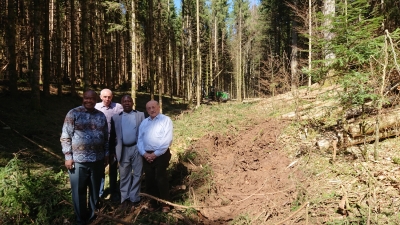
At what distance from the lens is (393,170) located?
4.31 m

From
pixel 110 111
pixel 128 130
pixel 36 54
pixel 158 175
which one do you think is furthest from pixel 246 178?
pixel 36 54

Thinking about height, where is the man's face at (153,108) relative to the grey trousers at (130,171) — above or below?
above

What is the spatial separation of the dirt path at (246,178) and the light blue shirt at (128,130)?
1.53 metres

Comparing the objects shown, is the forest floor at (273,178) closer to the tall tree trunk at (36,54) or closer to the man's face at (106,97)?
the man's face at (106,97)

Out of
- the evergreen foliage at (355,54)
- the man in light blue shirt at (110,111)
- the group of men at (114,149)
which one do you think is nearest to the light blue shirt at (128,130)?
the group of men at (114,149)

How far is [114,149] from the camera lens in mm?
4969

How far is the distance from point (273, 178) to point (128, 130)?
3.00m

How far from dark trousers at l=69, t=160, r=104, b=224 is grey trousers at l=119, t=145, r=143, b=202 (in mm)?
538

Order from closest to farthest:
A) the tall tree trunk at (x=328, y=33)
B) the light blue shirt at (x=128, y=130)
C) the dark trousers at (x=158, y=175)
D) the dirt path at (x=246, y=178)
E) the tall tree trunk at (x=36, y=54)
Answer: the dirt path at (x=246, y=178) → the dark trousers at (x=158, y=175) → the light blue shirt at (x=128, y=130) → the tall tree trunk at (x=328, y=33) → the tall tree trunk at (x=36, y=54)

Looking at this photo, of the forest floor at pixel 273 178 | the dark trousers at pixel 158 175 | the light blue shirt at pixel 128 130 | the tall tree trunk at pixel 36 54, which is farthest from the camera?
the tall tree trunk at pixel 36 54

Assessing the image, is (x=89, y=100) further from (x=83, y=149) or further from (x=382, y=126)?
(x=382, y=126)

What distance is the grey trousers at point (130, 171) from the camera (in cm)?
478

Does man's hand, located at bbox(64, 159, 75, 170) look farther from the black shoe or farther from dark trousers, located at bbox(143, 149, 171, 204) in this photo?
the black shoe

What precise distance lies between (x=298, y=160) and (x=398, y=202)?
2.12 m
